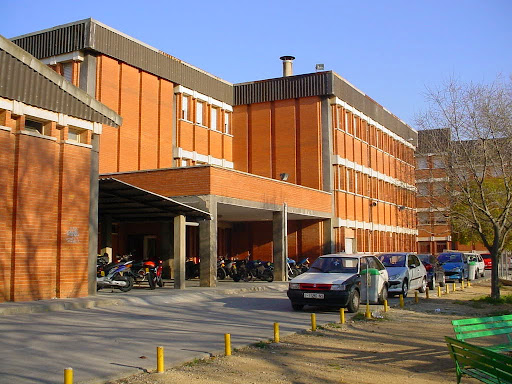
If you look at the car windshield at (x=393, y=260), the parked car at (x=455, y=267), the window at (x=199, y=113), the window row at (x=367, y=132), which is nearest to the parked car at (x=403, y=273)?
the car windshield at (x=393, y=260)

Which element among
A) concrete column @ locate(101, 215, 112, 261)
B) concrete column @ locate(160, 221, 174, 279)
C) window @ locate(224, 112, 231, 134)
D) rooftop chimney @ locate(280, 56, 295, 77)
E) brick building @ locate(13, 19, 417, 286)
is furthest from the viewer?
rooftop chimney @ locate(280, 56, 295, 77)

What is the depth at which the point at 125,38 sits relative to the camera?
1127 inches

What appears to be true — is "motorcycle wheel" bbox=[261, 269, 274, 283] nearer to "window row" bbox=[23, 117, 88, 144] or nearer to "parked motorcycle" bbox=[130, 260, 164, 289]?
"parked motorcycle" bbox=[130, 260, 164, 289]

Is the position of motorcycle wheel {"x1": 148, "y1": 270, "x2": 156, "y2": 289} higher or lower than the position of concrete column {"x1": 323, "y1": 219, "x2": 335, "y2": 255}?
lower

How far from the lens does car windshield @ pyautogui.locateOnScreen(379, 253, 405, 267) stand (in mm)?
21547

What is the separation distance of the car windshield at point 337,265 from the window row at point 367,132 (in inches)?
533

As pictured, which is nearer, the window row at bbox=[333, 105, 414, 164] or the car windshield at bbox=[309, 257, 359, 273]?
the car windshield at bbox=[309, 257, 359, 273]

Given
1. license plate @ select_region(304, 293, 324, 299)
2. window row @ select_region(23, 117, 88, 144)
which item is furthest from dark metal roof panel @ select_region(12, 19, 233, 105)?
license plate @ select_region(304, 293, 324, 299)

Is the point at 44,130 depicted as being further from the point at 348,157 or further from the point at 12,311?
the point at 348,157

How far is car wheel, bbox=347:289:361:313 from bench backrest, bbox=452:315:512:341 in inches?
275

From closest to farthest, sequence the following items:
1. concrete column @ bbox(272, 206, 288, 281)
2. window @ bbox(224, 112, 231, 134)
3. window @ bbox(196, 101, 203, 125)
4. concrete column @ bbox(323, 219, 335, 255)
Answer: concrete column @ bbox(272, 206, 288, 281), window @ bbox(196, 101, 203, 125), concrete column @ bbox(323, 219, 335, 255), window @ bbox(224, 112, 231, 134)

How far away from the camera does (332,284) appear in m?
15.5

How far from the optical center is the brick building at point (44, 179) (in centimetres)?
1593

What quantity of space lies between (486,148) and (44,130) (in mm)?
13298
